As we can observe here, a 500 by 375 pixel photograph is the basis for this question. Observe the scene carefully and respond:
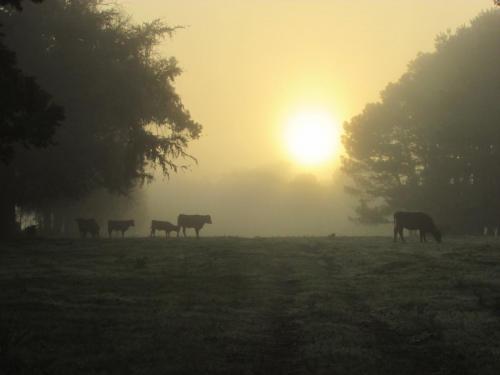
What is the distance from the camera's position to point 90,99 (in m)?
44.0

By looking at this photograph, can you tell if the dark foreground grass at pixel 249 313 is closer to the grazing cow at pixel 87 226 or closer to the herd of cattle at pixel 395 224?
the herd of cattle at pixel 395 224

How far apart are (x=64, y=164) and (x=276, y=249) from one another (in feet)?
52.0

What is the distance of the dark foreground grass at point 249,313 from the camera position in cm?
1322

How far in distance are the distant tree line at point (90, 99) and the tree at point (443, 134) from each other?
22.2 metres

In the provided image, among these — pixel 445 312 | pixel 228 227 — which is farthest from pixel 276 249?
pixel 228 227

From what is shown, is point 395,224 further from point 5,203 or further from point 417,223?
point 5,203

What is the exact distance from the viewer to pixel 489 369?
12.7 metres

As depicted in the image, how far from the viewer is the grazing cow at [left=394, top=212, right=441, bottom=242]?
4131 centimetres

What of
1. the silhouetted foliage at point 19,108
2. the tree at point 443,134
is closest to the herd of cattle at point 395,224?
the tree at point 443,134

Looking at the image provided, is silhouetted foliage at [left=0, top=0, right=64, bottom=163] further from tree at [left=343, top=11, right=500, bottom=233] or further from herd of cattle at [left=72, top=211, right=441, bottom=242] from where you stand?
tree at [left=343, top=11, right=500, bottom=233]

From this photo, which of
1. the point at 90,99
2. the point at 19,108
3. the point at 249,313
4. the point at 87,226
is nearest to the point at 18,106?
the point at 19,108

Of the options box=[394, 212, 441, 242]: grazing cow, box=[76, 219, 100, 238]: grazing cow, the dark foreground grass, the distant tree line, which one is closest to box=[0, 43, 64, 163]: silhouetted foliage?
the dark foreground grass

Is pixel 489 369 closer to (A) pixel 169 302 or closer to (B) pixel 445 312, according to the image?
(B) pixel 445 312

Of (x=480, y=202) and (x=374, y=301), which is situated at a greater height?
(x=480, y=202)
